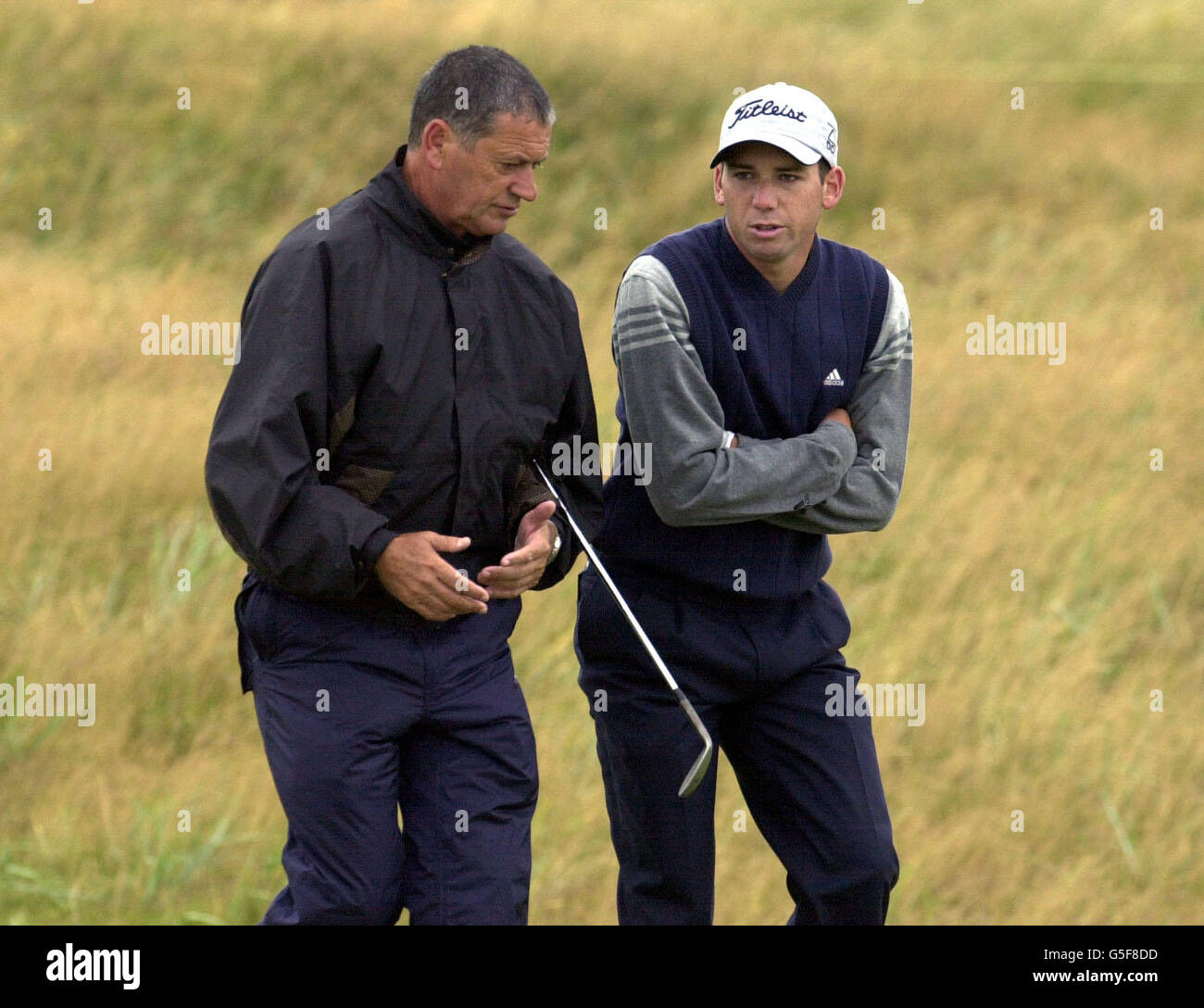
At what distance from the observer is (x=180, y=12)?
14.3m

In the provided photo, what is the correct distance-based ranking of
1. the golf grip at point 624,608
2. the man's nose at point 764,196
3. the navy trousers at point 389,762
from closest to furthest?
the navy trousers at point 389,762
the golf grip at point 624,608
the man's nose at point 764,196

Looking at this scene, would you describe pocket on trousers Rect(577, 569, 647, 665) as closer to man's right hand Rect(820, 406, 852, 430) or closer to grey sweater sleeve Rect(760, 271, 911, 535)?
grey sweater sleeve Rect(760, 271, 911, 535)

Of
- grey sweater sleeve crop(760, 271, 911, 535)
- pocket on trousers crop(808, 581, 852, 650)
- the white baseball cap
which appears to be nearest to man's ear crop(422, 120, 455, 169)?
the white baseball cap

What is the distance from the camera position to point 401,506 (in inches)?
150

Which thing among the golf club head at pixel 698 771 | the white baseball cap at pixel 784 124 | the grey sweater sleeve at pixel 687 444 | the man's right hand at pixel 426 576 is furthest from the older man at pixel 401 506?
the white baseball cap at pixel 784 124

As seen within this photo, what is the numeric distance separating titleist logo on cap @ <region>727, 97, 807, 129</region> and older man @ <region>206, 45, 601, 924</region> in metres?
0.51

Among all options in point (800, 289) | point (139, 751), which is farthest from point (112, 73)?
point (800, 289)

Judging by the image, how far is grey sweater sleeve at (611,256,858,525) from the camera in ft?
13.2

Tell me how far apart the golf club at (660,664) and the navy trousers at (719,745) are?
7 centimetres

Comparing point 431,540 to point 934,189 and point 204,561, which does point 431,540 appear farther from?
point 934,189

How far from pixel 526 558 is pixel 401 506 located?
31 centimetres

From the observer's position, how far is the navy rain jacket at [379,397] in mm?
3633

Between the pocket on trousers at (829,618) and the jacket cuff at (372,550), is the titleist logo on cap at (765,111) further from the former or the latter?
the jacket cuff at (372,550)

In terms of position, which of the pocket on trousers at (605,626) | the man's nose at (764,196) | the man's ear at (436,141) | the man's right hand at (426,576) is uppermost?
the man's ear at (436,141)
